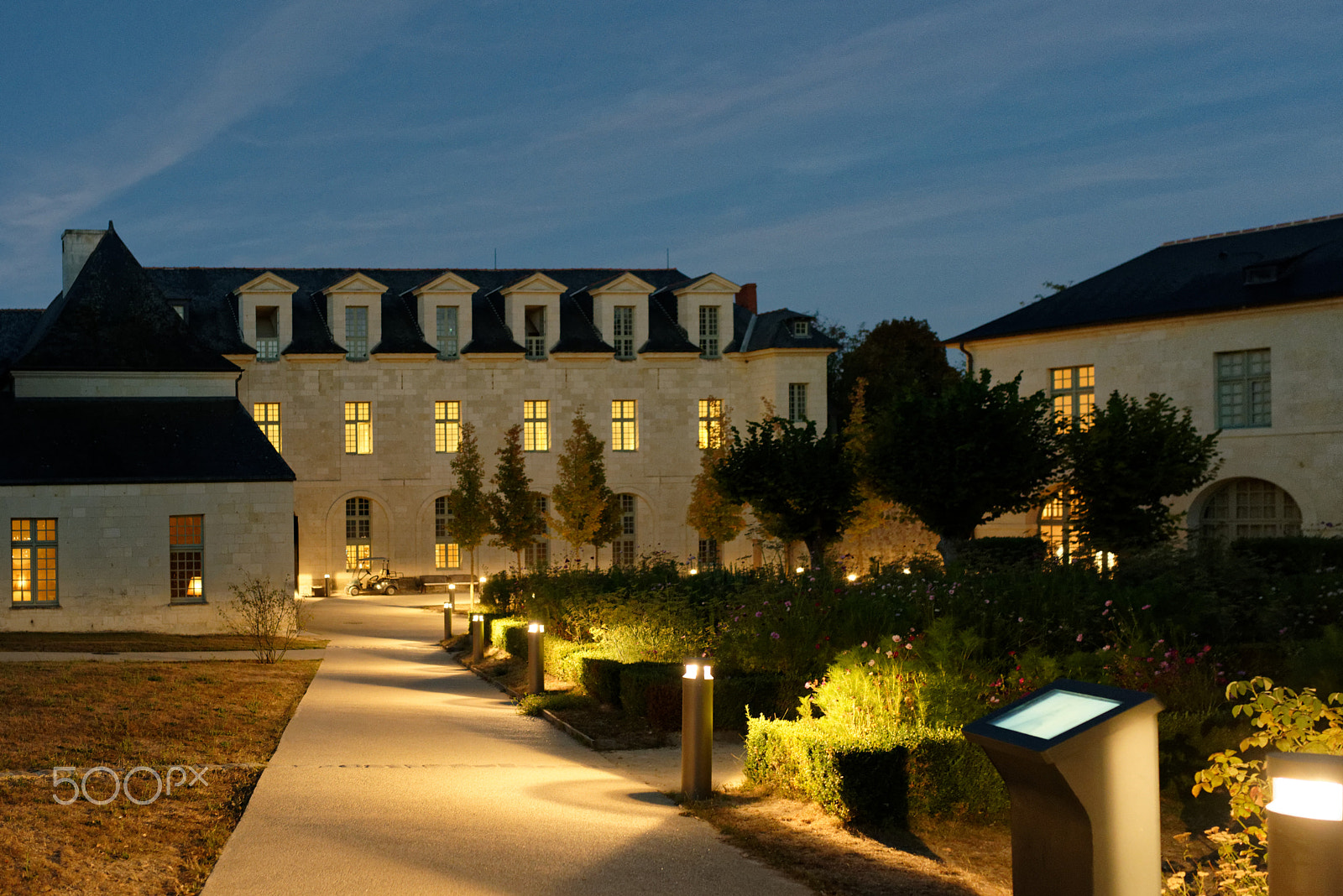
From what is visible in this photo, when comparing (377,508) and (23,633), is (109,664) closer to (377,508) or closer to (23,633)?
(23,633)

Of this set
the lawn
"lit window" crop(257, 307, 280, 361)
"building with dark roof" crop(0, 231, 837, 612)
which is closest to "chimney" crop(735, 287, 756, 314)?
"building with dark roof" crop(0, 231, 837, 612)

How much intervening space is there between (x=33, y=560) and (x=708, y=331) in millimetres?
24922

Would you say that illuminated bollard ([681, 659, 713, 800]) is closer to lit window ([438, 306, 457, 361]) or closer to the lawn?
the lawn

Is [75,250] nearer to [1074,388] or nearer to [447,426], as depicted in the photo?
[447,426]

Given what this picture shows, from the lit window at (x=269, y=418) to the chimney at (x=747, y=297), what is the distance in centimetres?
1800

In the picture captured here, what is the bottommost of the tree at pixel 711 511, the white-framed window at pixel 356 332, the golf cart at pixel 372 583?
the golf cart at pixel 372 583

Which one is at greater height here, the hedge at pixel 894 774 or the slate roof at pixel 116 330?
the slate roof at pixel 116 330

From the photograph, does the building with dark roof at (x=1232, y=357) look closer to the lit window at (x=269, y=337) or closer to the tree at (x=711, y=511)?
the tree at (x=711, y=511)

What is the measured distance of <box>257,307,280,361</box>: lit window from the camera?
41156 millimetres

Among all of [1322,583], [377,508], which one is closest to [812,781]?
[1322,583]

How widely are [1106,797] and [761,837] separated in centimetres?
319

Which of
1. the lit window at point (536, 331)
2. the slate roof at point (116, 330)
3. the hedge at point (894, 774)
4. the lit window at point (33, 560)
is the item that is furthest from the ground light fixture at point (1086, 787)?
the lit window at point (536, 331)

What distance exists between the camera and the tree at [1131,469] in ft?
75.2

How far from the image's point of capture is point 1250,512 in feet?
91.9
